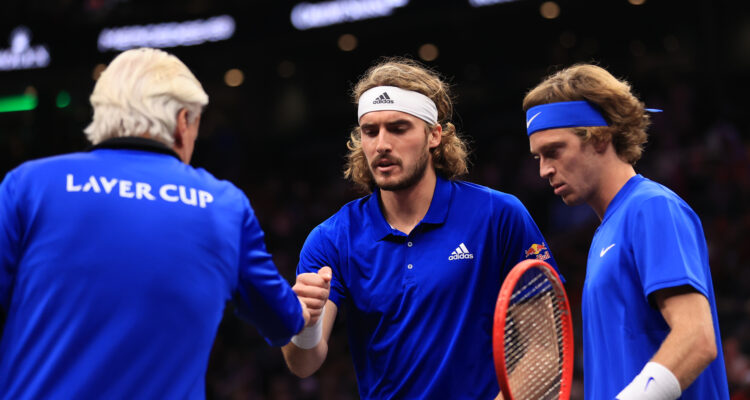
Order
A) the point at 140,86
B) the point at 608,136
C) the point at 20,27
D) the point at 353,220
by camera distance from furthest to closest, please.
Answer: the point at 20,27 → the point at 353,220 → the point at 608,136 → the point at 140,86

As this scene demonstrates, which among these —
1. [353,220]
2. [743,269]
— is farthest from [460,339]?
[743,269]

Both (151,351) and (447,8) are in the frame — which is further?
(447,8)

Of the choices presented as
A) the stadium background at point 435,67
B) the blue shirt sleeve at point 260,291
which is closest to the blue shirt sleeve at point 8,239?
the blue shirt sleeve at point 260,291

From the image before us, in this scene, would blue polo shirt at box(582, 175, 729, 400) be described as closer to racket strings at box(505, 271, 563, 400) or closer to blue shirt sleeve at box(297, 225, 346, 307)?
racket strings at box(505, 271, 563, 400)

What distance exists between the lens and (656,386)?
276 centimetres

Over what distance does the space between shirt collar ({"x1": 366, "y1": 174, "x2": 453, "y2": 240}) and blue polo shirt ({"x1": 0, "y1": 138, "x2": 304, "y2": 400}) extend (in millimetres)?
1468

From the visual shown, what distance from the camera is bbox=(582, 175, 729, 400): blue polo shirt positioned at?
2910 mm

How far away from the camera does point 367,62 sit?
67.5ft

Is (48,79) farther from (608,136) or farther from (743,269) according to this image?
(608,136)

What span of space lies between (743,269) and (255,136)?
13467 mm

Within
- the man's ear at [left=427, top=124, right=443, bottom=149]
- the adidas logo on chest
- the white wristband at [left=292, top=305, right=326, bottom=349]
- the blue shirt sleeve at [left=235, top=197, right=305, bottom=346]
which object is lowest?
the white wristband at [left=292, top=305, right=326, bottom=349]

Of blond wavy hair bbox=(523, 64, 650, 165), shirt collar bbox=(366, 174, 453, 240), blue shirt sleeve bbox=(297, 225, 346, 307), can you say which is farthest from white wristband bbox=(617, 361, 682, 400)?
blue shirt sleeve bbox=(297, 225, 346, 307)

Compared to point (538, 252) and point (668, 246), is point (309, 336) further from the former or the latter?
point (668, 246)

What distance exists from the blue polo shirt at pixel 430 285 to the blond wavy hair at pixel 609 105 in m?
0.63
